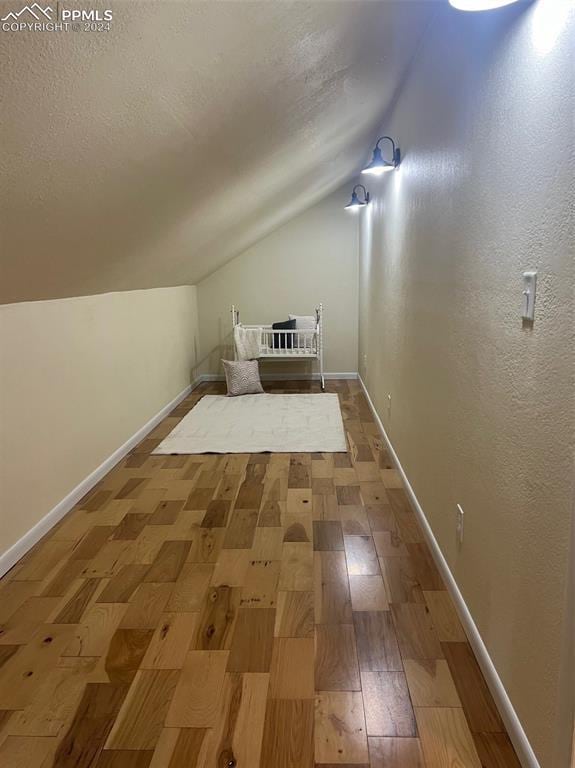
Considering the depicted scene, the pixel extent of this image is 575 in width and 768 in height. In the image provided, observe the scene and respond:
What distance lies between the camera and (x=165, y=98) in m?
1.39

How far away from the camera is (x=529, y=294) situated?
1266 millimetres

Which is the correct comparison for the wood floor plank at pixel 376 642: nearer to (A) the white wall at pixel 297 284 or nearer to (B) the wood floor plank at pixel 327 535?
(B) the wood floor plank at pixel 327 535

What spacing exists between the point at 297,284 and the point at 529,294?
4.92 meters

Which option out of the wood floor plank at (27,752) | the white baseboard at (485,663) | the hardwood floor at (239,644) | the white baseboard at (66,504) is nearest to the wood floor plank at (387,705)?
the hardwood floor at (239,644)

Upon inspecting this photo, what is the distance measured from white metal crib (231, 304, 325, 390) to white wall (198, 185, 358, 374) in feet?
0.97

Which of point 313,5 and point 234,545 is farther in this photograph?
point 234,545

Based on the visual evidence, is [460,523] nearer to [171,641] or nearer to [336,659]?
[336,659]

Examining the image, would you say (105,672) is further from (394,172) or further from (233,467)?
(394,172)

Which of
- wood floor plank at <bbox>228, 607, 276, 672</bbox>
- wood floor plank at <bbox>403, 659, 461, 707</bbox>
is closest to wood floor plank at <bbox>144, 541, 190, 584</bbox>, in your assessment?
wood floor plank at <bbox>228, 607, 276, 672</bbox>

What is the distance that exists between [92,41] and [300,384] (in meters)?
5.00

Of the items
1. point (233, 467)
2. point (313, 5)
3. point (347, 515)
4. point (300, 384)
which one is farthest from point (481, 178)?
point (300, 384)

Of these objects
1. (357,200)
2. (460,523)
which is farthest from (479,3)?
(357,200)

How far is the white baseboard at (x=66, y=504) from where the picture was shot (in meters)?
2.30

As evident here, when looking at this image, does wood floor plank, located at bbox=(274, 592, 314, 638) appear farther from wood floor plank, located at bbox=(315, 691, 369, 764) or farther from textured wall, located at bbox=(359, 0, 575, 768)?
textured wall, located at bbox=(359, 0, 575, 768)
